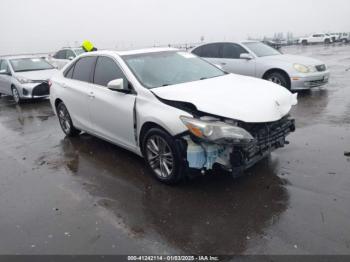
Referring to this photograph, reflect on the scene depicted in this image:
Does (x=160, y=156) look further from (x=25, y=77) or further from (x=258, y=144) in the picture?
(x=25, y=77)

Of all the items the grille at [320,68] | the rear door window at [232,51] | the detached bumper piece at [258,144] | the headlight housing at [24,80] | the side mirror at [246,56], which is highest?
the rear door window at [232,51]

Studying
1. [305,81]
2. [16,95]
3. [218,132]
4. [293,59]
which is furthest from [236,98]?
[16,95]

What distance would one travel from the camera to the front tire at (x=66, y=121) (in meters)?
6.36

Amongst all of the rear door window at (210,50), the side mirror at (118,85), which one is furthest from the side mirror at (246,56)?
the side mirror at (118,85)

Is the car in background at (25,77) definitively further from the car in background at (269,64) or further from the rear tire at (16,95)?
the car in background at (269,64)

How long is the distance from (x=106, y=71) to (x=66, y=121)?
194cm

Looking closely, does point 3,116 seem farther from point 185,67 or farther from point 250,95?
point 250,95

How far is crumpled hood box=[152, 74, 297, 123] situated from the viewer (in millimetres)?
3686

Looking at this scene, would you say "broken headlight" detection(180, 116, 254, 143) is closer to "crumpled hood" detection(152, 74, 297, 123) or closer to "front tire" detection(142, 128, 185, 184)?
"crumpled hood" detection(152, 74, 297, 123)

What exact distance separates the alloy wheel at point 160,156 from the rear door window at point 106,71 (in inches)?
43.3

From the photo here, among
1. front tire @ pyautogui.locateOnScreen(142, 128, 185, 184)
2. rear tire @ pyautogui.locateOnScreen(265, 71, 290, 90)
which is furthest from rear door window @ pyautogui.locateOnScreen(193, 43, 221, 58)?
front tire @ pyautogui.locateOnScreen(142, 128, 185, 184)

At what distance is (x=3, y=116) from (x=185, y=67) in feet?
22.8

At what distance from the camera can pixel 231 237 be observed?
3.11m

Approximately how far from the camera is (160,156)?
418cm
